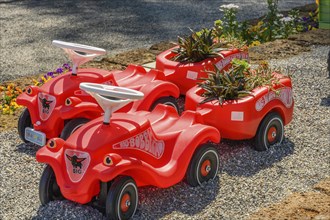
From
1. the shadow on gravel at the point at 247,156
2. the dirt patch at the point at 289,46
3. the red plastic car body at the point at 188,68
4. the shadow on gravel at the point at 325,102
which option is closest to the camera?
the shadow on gravel at the point at 247,156

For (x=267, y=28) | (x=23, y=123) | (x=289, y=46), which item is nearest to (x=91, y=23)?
(x=267, y=28)

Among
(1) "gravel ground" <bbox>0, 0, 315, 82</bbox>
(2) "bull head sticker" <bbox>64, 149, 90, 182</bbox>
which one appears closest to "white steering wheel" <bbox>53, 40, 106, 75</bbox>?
(2) "bull head sticker" <bbox>64, 149, 90, 182</bbox>

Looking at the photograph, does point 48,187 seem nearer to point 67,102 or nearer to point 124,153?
point 124,153

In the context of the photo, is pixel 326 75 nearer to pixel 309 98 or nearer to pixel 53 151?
pixel 309 98

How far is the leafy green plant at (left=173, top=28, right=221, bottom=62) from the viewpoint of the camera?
6.52 meters

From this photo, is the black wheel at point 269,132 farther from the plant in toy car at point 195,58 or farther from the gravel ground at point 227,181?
the plant in toy car at point 195,58

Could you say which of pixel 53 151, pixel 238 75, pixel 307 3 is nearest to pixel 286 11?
pixel 307 3

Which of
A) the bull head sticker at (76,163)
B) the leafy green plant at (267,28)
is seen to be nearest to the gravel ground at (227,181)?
the bull head sticker at (76,163)

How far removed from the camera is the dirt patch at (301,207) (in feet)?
14.2

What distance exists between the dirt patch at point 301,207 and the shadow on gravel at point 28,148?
78.1 inches

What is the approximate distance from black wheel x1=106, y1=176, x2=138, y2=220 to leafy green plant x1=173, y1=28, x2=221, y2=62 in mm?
2440

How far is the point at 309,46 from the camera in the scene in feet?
27.9

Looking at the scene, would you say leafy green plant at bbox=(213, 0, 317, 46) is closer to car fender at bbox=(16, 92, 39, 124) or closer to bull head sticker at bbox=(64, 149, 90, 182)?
car fender at bbox=(16, 92, 39, 124)

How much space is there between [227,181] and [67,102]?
1.39 m
